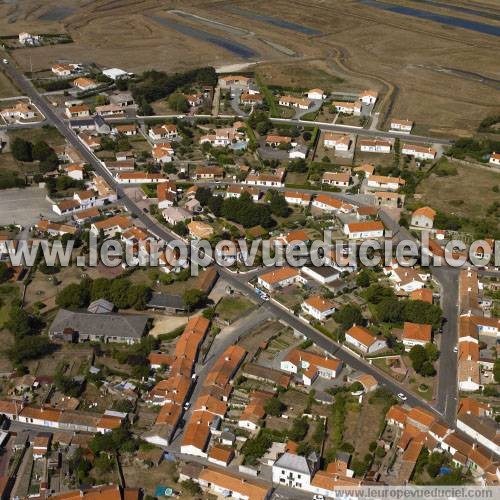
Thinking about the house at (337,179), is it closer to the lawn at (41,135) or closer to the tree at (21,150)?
the lawn at (41,135)

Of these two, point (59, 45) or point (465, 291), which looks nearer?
point (465, 291)

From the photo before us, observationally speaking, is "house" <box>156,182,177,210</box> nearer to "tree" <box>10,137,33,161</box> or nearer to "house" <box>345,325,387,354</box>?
"tree" <box>10,137,33,161</box>

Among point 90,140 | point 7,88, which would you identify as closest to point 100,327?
point 90,140

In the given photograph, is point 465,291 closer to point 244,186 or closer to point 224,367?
point 224,367

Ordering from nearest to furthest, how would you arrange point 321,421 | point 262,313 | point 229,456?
point 229,456 < point 321,421 < point 262,313

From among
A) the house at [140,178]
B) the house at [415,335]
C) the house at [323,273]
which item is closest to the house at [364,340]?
the house at [415,335]

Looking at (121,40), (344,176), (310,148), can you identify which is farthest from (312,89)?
(121,40)

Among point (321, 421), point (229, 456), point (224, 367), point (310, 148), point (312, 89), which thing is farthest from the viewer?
point (312, 89)
